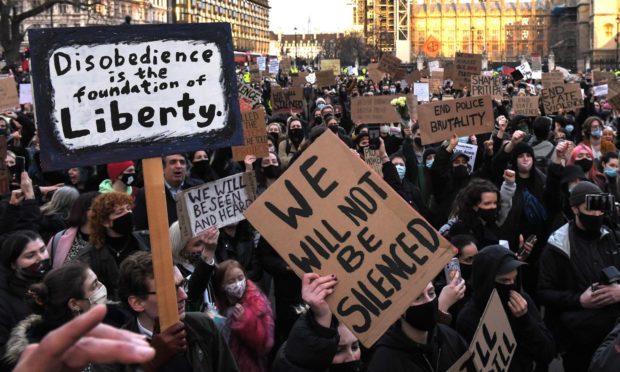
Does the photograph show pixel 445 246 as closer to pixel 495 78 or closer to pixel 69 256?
pixel 69 256

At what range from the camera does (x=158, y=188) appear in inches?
100

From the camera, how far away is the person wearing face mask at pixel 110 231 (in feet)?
12.4

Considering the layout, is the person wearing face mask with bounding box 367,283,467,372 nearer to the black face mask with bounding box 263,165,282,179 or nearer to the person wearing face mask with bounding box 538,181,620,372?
the person wearing face mask with bounding box 538,181,620,372

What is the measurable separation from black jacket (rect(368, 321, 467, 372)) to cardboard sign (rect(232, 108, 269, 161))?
3.68m

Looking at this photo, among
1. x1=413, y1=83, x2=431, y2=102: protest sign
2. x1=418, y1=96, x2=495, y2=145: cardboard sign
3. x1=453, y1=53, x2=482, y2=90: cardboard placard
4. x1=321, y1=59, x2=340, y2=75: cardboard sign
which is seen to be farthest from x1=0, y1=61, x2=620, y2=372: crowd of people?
x1=321, y1=59, x2=340, y2=75: cardboard sign

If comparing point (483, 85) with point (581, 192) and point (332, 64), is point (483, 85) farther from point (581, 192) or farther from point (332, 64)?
point (332, 64)

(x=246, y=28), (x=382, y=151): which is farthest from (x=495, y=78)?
(x=246, y=28)

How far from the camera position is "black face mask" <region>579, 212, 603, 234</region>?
3855mm

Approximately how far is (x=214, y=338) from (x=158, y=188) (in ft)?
1.94

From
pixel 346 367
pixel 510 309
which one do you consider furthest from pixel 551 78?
pixel 346 367

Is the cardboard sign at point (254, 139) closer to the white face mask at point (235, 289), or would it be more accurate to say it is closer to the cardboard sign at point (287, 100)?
the white face mask at point (235, 289)

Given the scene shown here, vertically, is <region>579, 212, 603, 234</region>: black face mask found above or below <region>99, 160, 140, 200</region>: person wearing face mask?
below

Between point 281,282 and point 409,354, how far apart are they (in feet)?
6.60

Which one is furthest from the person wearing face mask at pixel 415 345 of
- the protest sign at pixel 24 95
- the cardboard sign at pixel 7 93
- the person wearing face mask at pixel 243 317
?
the protest sign at pixel 24 95
